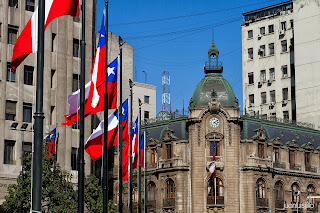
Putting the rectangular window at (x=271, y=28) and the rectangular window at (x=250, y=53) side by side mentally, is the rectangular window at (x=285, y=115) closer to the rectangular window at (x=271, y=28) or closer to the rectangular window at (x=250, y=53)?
the rectangular window at (x=250, y=53)

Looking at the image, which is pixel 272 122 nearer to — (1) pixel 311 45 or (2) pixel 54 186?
(1) pixel 311 45

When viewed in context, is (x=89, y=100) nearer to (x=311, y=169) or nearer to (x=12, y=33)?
(x=12, y=33)

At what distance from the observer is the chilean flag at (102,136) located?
1658 inches

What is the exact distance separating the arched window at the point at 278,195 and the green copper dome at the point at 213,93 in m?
12.2

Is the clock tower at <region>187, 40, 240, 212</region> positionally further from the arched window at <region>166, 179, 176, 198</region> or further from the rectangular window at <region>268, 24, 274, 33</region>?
the rectangular window at <region>268, 24, 274, 33</region>

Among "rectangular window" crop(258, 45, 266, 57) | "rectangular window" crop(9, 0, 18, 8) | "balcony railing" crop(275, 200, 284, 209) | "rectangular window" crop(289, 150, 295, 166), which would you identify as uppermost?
"rectangular window" crop(258, 45, 266, 57)

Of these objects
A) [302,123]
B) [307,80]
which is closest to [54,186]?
[302,123]

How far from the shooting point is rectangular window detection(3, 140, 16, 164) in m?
66.2

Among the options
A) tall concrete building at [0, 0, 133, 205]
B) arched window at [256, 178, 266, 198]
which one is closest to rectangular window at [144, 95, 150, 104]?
arched window at [256, 178, 266, 198]

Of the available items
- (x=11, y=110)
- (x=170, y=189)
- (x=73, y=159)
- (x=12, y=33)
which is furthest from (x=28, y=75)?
(x=170, y=189)

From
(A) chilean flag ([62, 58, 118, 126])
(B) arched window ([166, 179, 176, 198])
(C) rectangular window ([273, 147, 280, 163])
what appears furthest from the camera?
(C) rectangular window ([273, 147, 280, 163])

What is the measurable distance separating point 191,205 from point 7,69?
111 feet

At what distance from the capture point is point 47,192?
5850 cm

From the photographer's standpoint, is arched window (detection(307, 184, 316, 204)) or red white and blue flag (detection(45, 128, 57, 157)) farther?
arched window (detection(307, 184, 316, 204))
